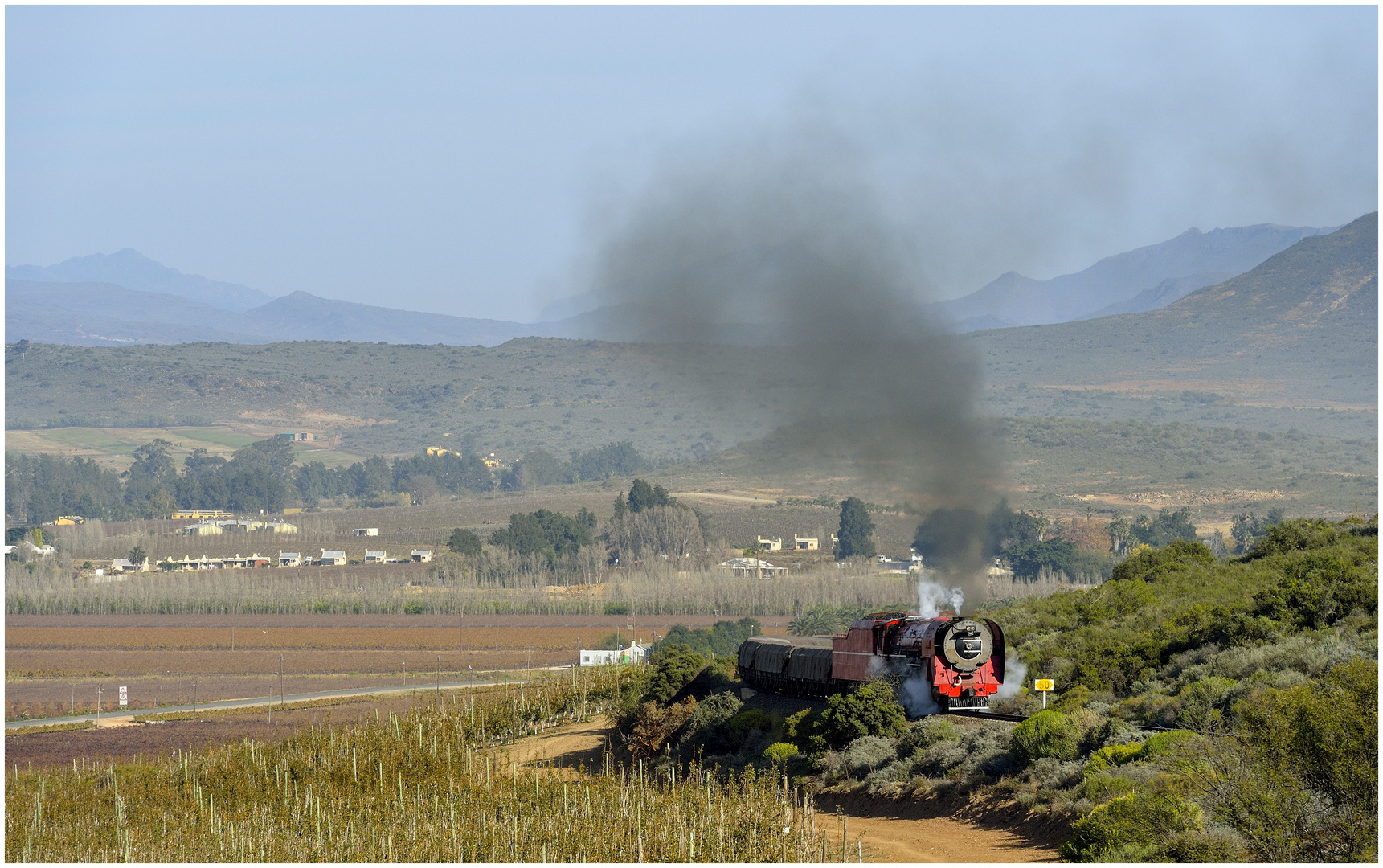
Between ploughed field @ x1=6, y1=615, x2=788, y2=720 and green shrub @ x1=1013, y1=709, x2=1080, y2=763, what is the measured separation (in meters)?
64.8

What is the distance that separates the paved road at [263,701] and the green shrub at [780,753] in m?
43.3

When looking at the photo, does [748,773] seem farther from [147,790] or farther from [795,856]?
[147,790]

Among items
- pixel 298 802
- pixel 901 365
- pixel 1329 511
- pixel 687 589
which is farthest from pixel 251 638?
pixel 1329 511

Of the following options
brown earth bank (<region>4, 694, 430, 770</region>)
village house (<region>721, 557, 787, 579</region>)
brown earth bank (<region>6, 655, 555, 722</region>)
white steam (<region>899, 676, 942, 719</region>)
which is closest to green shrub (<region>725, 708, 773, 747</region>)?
white steam (<region>899, 676, 942, 719</region>)

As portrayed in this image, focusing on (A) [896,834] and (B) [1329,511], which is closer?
(A) [896,834]

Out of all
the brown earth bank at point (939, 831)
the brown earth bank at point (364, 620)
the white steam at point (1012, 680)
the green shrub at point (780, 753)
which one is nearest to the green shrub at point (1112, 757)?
the brown earth bank at point (939, 831)

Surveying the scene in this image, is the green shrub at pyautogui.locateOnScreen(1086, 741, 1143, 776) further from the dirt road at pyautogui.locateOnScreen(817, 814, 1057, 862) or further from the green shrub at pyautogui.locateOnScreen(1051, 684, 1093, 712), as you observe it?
the green shrub at pyautogui.locateOnScreen(1051, 684, 1093, 712)

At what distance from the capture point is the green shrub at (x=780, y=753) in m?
43.2

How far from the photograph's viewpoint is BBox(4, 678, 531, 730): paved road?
262 feet

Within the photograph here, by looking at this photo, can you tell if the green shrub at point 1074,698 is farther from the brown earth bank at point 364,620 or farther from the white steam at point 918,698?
the brown earth bank at point 364,620

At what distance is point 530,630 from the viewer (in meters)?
127

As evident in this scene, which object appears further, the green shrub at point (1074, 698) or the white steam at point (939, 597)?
the white steam at point (939, 597)

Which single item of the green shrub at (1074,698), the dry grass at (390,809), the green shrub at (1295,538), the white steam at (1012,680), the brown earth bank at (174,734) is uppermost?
the green shrub at (1295,538)

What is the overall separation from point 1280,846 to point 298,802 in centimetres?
2760
